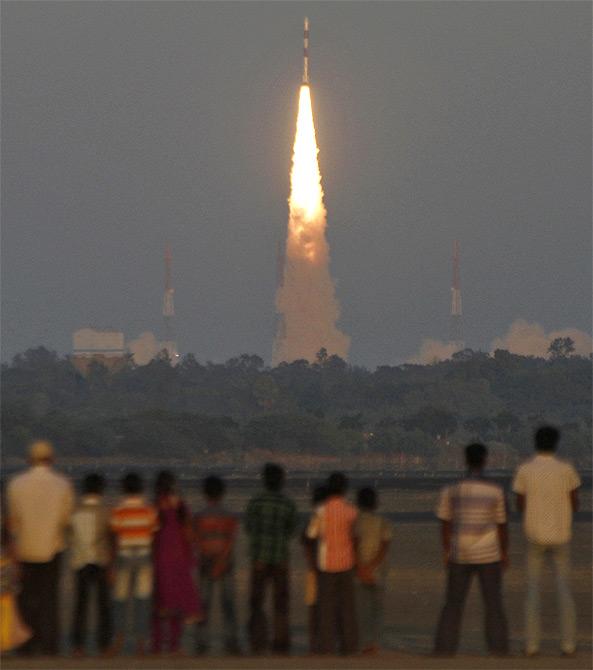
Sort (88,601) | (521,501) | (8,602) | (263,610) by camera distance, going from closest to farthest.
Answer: (8,602) < (521,501) < (88,601) < (263,610)

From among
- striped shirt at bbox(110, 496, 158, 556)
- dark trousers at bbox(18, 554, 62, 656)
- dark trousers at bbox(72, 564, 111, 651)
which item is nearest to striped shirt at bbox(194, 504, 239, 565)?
striped shirt at bbox(110, 496, 158, 556)

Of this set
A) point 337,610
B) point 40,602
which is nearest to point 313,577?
point 337,610

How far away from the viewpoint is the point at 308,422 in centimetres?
15325

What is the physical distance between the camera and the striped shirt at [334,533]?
71.4 feet

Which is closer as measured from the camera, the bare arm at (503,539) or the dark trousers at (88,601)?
the bare arm at (503,539)

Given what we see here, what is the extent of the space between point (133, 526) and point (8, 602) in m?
1.38

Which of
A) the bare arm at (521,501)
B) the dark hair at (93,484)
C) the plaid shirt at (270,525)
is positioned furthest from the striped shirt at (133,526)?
the bare arm at (521,501)

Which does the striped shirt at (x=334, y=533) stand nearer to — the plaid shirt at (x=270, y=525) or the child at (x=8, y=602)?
the plaid shirt at (x=270, y=525)

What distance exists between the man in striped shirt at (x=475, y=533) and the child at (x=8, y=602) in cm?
400

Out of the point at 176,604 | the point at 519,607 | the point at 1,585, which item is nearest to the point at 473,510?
the point at 176,604

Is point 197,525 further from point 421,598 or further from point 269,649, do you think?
point 421,598

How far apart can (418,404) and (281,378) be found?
13.3m

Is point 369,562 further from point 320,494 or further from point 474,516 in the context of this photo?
point 474,516

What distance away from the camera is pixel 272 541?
72.2 ft
